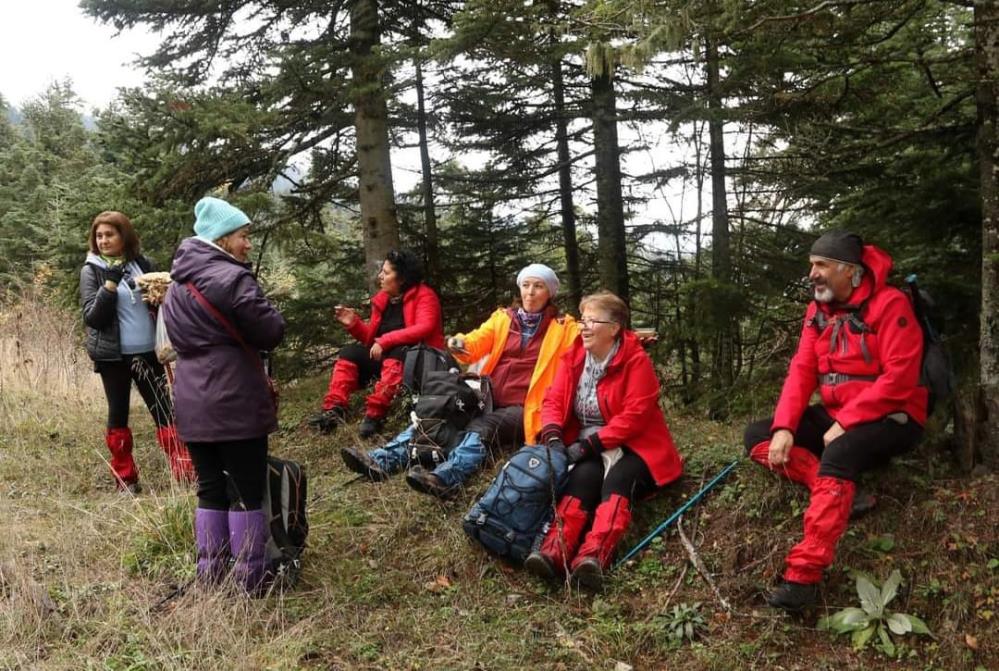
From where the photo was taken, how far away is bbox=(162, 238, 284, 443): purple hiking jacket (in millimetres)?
3525

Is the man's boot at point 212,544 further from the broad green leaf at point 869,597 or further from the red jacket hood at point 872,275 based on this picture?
Result: the red jacket hood at point 872,275

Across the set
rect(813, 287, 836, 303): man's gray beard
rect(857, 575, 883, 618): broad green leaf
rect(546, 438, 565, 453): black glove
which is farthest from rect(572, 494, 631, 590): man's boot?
rect(813, 287, 836, 303): man's gray beard

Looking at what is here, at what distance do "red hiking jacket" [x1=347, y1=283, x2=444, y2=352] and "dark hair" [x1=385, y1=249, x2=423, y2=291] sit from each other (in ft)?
0.20

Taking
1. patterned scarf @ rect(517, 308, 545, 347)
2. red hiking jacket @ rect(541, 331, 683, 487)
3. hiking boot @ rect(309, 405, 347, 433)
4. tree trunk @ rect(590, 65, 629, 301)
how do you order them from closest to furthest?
red hiking jacket @ rect(541, 331, 683, 487) → patterned scarf @ rect(517, 308, 545, 347) → hiking boot @ rect(309, 405, 347, 433) → tree trunk @ rect(590, 65, 629, 301)

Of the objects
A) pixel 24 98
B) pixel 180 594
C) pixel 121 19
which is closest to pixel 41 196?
pixel 24 98

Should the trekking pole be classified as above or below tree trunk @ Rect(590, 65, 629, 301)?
below

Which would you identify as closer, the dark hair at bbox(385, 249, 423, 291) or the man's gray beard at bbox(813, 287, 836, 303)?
the man's gray beard at bbox(813, 287, 836, 303)

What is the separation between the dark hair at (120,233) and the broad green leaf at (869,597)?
552 centimetres

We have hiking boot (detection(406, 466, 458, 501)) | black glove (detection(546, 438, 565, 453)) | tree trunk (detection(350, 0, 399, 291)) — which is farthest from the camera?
tree trunk (detection(350, 0, 399, 291))

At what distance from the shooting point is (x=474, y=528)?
4.19m

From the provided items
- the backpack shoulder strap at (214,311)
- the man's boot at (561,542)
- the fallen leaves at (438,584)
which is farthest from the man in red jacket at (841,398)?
the backpack shoulder strap at (214,311)

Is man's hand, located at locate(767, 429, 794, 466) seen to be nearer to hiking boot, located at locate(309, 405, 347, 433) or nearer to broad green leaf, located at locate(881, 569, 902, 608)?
broad green leaf, located at locate(881, 569, 902, 608)

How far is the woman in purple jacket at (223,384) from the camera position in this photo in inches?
140

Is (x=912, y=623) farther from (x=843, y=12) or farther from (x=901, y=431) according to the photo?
(x=843, y=12)
